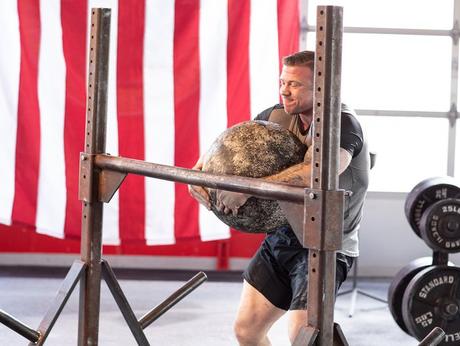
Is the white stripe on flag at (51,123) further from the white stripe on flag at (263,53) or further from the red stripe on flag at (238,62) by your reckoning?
the white stripe on flag at (263,53)

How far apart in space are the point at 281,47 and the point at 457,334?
2.13 meters

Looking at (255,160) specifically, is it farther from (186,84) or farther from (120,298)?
(186,84)

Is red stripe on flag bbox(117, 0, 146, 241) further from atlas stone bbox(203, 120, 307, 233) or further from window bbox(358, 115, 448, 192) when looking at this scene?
atlas stone bbox(203, 120, 307, 233)

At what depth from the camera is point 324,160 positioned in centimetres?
180

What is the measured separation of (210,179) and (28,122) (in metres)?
3.76

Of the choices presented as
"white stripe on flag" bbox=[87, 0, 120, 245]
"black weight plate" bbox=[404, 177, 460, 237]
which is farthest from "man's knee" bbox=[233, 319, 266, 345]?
"white stripe on flag" bbox=[87, 0, 120, 245]

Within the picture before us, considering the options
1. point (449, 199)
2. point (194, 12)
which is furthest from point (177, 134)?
point (449, 199)

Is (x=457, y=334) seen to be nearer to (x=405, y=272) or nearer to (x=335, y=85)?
(x=405, y=272)

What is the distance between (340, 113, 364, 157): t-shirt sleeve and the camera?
276 centimetres

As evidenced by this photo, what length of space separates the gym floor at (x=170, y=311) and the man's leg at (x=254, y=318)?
1.41m

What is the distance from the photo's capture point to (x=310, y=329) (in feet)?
5.97

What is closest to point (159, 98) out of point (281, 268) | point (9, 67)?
point (9, 67)

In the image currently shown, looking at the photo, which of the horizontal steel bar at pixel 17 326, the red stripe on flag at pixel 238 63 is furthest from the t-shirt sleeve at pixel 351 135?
the red stripe on flag at pixel 238 63

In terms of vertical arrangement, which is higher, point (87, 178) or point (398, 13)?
point (398, 13)
